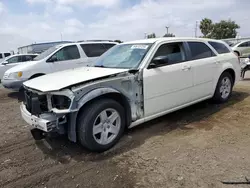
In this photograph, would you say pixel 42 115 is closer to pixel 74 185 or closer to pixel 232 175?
pixel 74 185

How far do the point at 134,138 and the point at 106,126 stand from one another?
666 millimetres

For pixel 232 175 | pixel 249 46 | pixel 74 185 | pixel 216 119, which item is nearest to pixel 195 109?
pixel 216 119

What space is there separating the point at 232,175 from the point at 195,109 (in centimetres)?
282

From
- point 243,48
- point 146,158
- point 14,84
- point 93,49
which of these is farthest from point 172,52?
point 243,48

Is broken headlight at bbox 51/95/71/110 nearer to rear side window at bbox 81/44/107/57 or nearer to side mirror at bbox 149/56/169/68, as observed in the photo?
side mirror at bbox 149/56/169/68

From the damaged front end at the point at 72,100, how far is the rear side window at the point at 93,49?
5.40 m

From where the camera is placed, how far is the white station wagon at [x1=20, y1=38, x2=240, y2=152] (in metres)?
3.40

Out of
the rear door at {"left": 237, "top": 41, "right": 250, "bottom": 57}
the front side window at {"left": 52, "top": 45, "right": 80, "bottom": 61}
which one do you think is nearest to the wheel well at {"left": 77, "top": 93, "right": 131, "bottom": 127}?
the front side window at {"left": 52, "top": 45, "right": 80, "bottom": 61}

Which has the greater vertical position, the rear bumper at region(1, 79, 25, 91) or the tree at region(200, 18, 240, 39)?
the tree at region(200, 18, 240, 39)

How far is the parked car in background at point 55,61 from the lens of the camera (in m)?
7.95

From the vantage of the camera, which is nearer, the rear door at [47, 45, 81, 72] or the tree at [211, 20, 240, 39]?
the rear door at [47, 45, 81, 72]

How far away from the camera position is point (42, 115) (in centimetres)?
345

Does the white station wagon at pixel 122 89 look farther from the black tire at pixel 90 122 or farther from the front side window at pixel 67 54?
the front side window at pixel 67 54

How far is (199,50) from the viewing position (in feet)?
17.5
